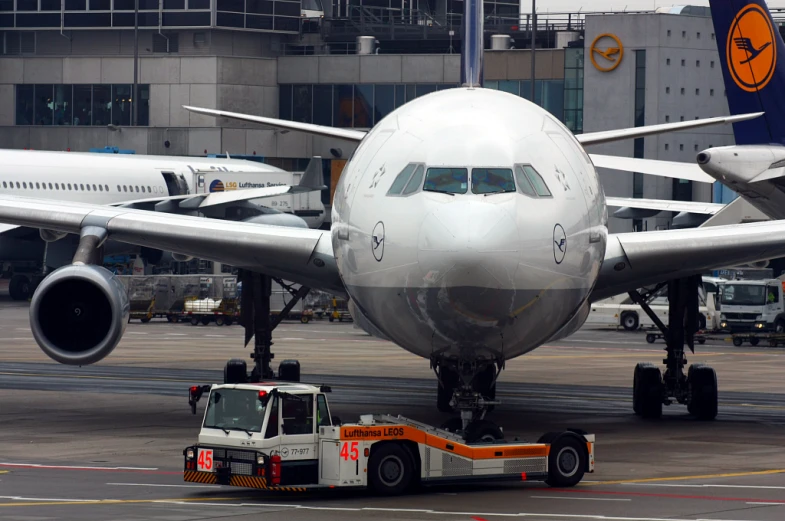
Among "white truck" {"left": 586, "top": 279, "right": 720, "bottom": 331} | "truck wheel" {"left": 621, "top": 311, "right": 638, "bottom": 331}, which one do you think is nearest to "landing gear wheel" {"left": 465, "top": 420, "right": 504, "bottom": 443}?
"white truck" {"left": 586, "top": 279, "right": 720, "bottom": 331}

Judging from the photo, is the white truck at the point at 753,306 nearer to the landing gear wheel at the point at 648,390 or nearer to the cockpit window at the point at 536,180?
the landing gear wheel at the point at 648,390

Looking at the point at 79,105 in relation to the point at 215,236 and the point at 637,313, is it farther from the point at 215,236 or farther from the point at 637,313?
the point at 215,236

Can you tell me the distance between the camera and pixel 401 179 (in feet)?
58.1

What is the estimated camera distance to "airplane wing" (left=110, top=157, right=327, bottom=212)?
6419 cm

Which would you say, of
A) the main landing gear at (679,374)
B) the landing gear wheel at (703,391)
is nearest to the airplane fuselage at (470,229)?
the main landing gear at (679,374)

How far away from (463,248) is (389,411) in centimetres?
1005

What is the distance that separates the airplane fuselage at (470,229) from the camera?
54.3 feet

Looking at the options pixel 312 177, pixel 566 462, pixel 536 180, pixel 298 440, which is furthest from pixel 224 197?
pixel 298 440

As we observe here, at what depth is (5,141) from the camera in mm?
96875

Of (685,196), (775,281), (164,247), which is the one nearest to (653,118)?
(685,196)

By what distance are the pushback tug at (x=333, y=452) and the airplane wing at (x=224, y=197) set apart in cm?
4598

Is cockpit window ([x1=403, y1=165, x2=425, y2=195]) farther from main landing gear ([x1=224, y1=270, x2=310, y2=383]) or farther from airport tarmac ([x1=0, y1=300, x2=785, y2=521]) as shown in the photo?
main landing gear ([x1=224, y1=270, x2=310, y2=383])

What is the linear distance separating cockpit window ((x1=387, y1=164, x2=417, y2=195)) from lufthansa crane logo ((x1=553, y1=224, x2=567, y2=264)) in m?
1.90

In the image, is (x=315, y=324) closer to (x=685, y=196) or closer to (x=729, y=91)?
(x=729, y=91)
